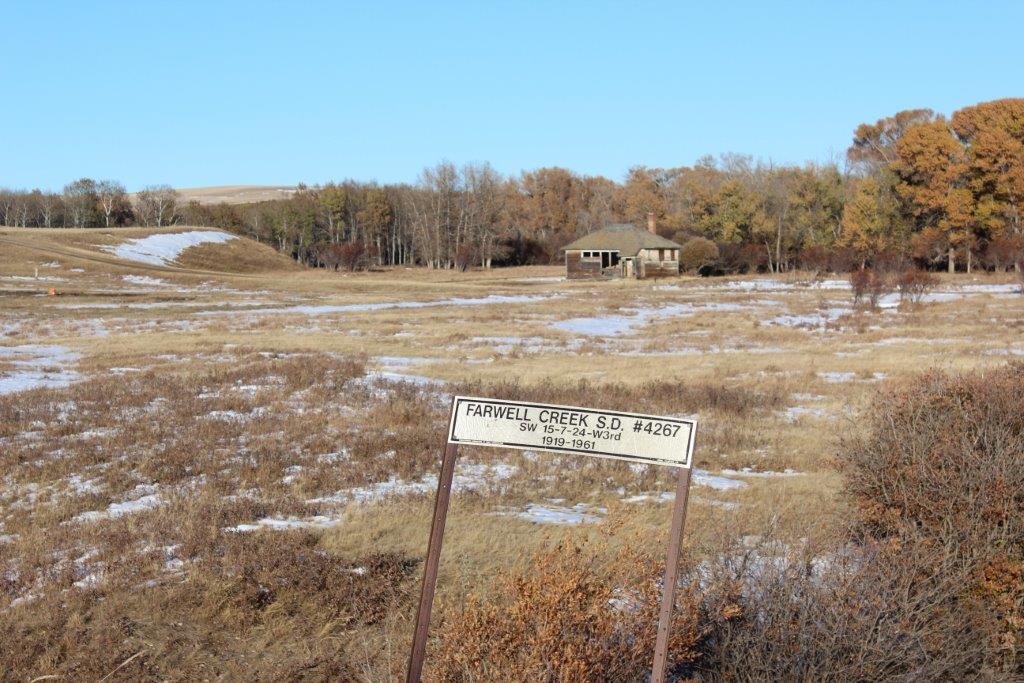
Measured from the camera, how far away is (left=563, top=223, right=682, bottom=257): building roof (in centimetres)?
7494

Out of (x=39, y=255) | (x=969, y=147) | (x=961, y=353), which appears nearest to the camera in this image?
(x=961, y=353)

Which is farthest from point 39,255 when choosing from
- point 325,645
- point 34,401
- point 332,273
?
point 325,645

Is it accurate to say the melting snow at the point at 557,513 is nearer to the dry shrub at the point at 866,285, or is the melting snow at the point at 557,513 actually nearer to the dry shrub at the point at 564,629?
the dry shrub at the point at 564,629

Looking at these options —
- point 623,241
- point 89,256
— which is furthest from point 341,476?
point 89,256

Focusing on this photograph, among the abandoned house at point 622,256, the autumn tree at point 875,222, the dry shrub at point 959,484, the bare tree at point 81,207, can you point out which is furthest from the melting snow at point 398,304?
the bare tree at point 81,207

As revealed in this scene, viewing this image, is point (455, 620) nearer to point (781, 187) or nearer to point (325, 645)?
point (325, 645)

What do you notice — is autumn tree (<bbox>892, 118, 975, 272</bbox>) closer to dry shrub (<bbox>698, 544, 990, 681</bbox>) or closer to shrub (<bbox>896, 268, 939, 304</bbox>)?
shrub (<bbox>896, 268, 939, 304</bbox>)

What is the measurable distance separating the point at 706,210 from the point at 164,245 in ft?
180

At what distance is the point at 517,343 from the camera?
1021 inches

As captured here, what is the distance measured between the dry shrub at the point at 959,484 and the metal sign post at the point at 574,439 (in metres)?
2.15

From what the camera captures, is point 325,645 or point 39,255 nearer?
point 325,645

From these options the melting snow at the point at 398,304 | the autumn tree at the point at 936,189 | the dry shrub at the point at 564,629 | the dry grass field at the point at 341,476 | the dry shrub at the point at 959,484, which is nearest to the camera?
A: the dry shrub at the point at 564,629

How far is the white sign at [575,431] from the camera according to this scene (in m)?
4.20

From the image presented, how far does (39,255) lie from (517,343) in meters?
54.8
